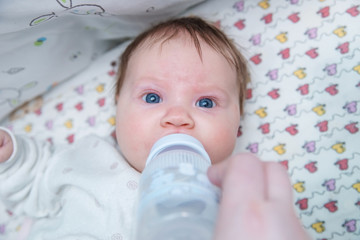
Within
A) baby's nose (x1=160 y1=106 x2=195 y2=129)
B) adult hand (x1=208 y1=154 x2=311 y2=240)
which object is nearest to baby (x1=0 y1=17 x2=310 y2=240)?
baby's nose (x1=160 y1=106 x2=195 y2=129)

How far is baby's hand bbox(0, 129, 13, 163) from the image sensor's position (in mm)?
1163

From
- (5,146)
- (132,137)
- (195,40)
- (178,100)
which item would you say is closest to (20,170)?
(5,146)

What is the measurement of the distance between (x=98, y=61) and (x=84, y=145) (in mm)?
380

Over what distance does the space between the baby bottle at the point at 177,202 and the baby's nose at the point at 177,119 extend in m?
0.25

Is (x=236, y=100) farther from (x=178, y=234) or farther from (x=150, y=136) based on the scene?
(x=178, y=234)

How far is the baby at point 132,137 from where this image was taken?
106cm

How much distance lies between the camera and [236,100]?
3.91ft

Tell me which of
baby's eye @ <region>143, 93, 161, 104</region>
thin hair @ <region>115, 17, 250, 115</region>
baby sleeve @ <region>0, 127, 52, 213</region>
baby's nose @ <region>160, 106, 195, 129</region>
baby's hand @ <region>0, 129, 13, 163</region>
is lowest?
baby sleeve @ <region>0, 127, 52, 213</region>

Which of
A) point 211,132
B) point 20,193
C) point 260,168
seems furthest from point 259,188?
point 20,193

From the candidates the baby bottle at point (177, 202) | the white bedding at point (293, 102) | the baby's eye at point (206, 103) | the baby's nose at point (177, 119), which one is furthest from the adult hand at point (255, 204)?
the white bedding at point (293, 102)

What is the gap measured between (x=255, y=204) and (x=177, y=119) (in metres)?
0.47

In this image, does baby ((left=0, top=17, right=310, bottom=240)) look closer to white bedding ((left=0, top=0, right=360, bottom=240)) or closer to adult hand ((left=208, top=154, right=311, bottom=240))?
white bedding ((left=0, top=0, right=360, bottom=240))

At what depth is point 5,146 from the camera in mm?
1175

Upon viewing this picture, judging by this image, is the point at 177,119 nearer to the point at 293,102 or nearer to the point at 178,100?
the point at 178,100
